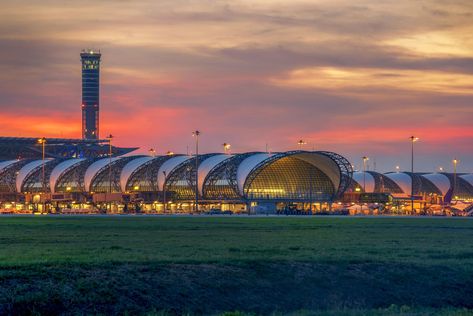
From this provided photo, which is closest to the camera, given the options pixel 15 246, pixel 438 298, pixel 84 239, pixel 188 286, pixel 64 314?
pixel 64 314

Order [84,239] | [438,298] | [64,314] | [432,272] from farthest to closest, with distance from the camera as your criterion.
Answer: [84,239]
[432,272]
[438,298]
[64,314]

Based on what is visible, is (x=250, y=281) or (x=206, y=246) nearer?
(x=250, y=281)

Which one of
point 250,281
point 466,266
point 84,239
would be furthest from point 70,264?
point 84,239

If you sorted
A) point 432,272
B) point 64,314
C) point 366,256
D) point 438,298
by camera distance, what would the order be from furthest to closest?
point 366,256, point 432,272, point 438,298, point 64,314

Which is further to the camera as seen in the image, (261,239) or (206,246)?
(261,239)

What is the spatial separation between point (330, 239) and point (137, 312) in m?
36.7

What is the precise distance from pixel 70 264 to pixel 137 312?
17.7 feet

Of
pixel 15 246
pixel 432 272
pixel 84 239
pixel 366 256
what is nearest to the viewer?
pixel 432 272

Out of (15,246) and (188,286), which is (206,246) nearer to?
(15,246)

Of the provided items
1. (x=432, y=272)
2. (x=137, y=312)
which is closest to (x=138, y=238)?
(x=432, y=272)

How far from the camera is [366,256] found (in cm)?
5225

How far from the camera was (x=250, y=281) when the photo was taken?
42562mm

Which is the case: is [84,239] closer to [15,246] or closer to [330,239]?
[15,246]

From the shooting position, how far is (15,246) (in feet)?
188
